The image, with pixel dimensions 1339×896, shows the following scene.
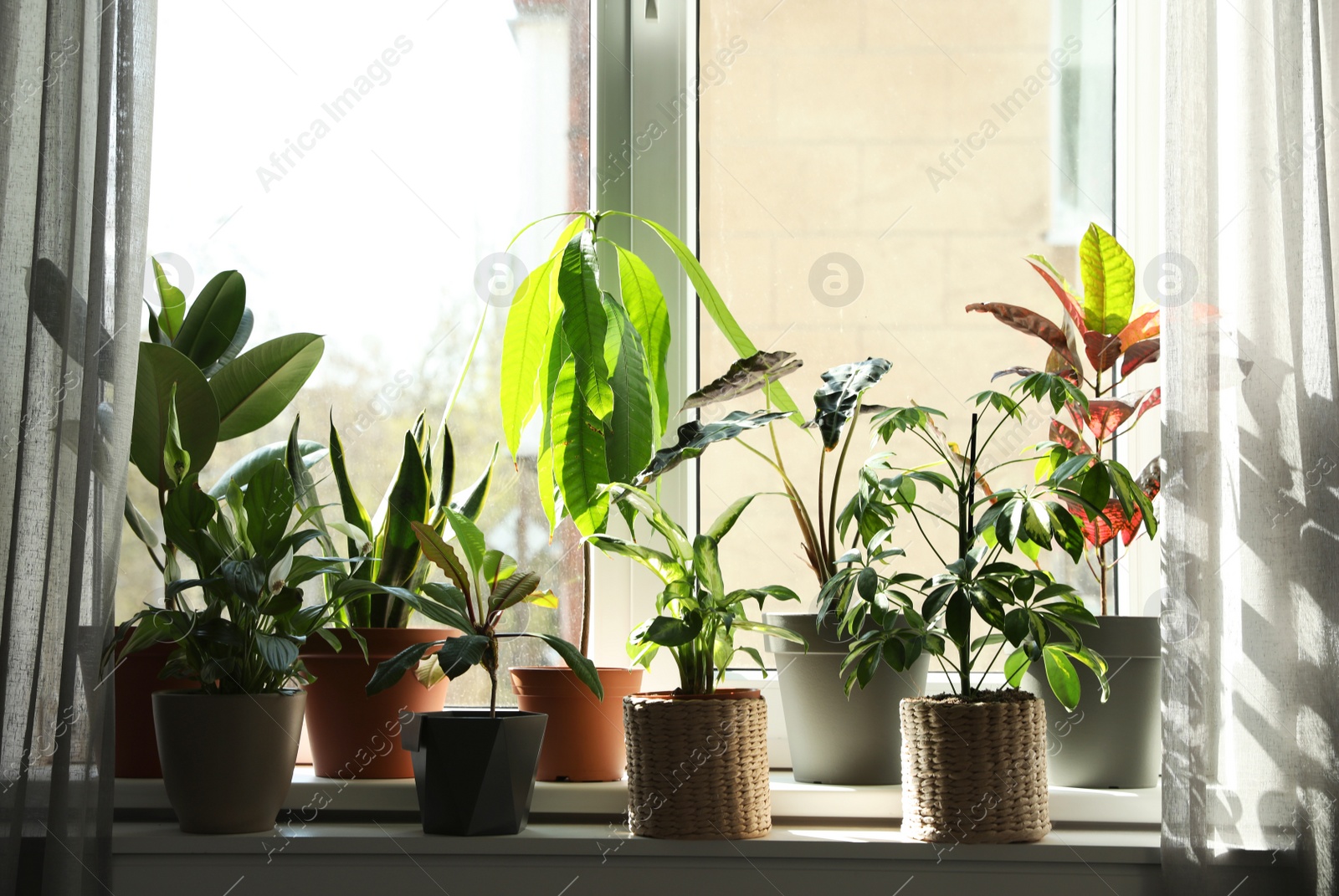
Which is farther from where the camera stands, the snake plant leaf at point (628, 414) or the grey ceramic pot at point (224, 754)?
the snake plant leaf at point (628, 414)

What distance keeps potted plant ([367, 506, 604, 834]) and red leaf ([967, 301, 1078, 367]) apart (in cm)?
72

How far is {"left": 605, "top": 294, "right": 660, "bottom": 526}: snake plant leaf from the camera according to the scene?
135 centimetres

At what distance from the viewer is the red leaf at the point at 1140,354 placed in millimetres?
1359

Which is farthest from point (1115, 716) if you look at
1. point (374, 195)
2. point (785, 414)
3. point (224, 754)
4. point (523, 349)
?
point (374, 195)

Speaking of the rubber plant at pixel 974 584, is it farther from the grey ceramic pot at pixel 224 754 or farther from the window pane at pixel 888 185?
the grey ceramic pot at pixel 224 754

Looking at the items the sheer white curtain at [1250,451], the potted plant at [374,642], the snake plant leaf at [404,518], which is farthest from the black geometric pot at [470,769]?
the sheer white curtain at [1250,451]

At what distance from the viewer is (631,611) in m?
1.57

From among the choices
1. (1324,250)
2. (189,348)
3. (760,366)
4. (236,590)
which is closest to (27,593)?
(236,590)

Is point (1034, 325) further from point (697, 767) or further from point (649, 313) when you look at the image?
point (697, 767)

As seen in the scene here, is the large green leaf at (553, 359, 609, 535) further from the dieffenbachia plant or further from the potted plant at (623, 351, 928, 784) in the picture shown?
the potted plant at (623, 351, 928, 784)

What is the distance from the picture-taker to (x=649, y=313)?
1.48 m

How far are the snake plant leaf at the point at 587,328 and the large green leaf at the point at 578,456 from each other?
0.10 ft

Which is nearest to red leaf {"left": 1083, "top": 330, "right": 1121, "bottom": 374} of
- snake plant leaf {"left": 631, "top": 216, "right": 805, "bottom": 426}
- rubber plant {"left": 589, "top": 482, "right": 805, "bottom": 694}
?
snake plant leaf {"left": 631, "top": 216, "right": 805, "bottom": 426}

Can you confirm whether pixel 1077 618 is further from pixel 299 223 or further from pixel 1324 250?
pixel 299 223
